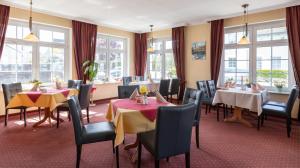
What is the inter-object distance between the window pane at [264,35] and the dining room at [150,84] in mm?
25

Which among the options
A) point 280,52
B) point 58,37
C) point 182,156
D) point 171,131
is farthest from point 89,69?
point 280,52

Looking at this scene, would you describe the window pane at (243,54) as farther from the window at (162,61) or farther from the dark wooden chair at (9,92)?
the dark wooden chair at (9,92)

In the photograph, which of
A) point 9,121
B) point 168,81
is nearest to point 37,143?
point 9,121

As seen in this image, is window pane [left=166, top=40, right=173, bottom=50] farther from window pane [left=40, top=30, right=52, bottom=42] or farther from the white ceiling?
window pane [left=40, top=30, right=52, bottom=42]

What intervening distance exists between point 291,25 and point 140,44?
531 cm

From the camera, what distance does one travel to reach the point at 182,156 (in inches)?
116

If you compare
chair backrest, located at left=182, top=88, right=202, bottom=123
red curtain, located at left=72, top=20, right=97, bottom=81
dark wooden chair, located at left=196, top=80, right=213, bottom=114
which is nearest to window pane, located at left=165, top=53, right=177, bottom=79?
dark wooden chair, located at left=196, top=80, right=213, bottom=114

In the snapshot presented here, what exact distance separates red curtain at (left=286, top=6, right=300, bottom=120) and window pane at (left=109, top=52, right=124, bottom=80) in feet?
18.8

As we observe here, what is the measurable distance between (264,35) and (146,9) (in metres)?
3.30

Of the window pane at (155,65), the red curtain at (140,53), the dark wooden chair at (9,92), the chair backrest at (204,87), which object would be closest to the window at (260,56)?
the chair backrest at (204,87)

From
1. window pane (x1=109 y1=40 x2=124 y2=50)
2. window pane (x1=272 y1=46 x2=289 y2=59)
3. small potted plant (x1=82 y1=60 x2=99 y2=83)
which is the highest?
window pane (x1=109 y1=40 x2=124 y2=50)

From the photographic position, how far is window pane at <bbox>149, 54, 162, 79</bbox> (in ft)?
26.8

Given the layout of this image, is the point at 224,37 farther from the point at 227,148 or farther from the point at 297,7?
the point at 227,148

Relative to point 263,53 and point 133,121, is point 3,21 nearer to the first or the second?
point 133,121
